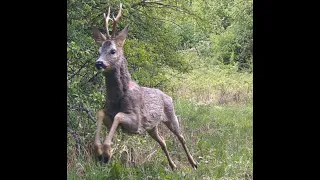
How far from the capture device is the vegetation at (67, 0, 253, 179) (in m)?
5.20

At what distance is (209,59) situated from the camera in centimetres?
1298

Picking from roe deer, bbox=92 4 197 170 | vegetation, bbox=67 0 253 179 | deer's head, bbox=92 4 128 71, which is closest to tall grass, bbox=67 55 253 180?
vegetation, bbox=67 0 253 179

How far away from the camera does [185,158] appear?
5.89 meters

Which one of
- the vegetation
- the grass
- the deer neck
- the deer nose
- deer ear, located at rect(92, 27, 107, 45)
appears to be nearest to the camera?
the deer nose

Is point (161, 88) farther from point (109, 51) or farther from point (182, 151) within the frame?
point (109, 51)

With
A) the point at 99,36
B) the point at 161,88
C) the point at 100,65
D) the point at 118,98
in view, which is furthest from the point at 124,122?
the point at 161,88

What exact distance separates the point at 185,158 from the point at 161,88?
6.28 ft

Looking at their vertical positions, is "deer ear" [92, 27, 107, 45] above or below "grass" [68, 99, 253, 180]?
above

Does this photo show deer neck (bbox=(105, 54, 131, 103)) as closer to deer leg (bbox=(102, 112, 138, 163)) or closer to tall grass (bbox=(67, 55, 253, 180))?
deer leg (bbox=(102, 112, 138, 163))

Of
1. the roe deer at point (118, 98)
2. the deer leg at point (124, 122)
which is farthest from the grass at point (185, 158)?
the deer leg at point (124, 122)
